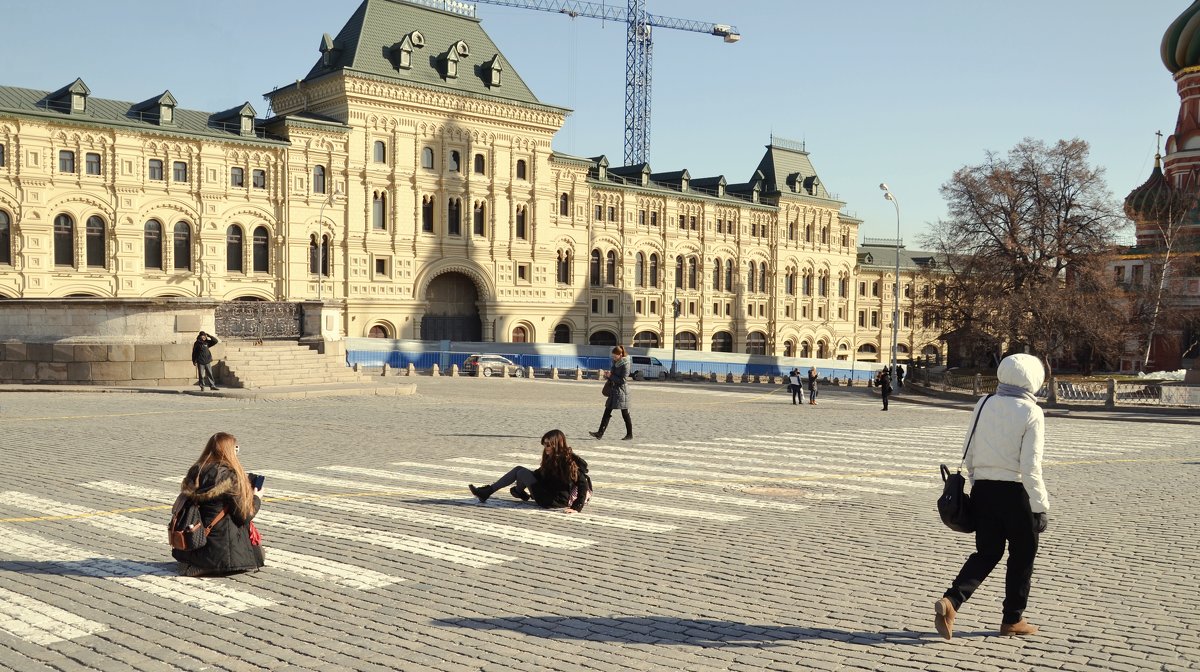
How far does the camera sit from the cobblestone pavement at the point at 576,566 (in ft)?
22.4

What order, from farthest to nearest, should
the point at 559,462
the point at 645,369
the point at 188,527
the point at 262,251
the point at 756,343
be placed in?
the point at 756,343 < the point at 645,369 < the point at 262,251 < the point at 559,462 < the point at 188,527

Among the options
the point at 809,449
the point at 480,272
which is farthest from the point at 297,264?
the point at 809,449

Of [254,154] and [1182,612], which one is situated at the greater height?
[254,154]

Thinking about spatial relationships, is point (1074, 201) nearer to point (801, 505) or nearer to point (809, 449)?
point (809, 449)

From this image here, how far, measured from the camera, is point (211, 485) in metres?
8.34

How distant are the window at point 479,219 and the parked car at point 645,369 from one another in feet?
44.3

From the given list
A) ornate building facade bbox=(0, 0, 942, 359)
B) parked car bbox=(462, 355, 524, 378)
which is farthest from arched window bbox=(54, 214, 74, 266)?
parked car bbox=(462, 355, 524, 378)

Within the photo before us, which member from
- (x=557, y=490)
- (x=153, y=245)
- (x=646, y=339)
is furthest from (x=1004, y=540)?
(x=646, y=339)

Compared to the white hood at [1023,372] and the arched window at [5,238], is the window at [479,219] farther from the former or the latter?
the white hood at [1023,372]

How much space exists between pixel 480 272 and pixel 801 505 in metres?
54.8

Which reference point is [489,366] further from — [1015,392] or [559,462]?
[1015,392]

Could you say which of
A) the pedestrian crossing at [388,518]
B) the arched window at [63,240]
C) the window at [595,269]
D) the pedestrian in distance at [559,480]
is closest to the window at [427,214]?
the window at [595,269]

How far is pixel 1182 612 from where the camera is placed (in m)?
7.88

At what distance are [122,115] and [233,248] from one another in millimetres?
8344
